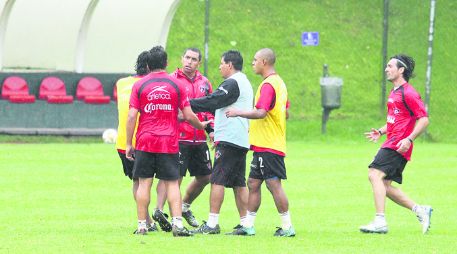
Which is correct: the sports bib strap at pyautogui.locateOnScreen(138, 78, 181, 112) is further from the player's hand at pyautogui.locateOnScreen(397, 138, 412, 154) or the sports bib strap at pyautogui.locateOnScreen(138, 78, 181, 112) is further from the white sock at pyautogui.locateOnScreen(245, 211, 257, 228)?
the player's hand at pyautogui.locateOnScreen(397, 138, 412, 154)

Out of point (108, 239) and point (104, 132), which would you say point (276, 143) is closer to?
point (108, 239)

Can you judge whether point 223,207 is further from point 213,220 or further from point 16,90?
point 16,90

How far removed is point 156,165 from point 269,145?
1192 mm

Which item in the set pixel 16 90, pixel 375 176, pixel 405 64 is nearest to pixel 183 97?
pixel 375 176

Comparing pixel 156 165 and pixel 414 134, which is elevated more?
pixel 414 134

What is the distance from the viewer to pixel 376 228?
12984 mm

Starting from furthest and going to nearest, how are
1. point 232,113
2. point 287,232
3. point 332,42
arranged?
point 332,42, point 287,232, point 232,113

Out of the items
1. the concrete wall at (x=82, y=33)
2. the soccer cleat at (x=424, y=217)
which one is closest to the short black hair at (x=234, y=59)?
the soccer cleat at (x=424, y=217)

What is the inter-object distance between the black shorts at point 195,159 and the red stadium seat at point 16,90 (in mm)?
12699

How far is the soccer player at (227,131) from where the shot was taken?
41.8 feet

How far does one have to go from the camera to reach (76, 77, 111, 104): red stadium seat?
87.2 feet

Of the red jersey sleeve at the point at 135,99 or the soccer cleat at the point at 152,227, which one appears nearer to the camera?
the red jersey sleeve at the point at 135,99

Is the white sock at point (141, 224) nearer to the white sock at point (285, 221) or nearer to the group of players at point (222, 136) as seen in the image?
the group of players at point (222, 136)

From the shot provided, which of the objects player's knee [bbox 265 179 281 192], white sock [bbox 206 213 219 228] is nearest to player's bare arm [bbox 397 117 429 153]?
player's knee [bbox 265 179 281 192]
